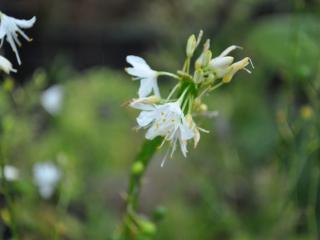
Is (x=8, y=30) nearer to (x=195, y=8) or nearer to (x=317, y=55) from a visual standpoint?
(x=317, y=55)

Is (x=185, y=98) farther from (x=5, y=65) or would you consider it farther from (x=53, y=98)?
(x=53, y=98)

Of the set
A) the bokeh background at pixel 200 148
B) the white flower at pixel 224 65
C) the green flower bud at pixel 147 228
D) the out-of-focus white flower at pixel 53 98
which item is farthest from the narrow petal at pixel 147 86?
Result: the out-of-focus white flower at pixel 53 98

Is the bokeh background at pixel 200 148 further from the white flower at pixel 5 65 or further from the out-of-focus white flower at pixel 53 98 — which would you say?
the white flower at pixel 5 65

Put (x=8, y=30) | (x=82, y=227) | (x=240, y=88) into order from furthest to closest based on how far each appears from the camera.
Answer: (x=240, y=88) → (x=82, y=227) → (x=8, y=30)

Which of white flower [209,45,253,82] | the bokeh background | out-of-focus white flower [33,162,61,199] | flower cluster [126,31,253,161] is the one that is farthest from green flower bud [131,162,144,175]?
out-of-focus white flower [33,162,61,199]

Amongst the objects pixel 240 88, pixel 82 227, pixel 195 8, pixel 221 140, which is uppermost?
pixel 195 8

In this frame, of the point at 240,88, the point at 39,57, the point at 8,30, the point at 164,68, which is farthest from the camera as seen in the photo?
the point at 39,57

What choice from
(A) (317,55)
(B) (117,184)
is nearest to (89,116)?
(B) (117,184)

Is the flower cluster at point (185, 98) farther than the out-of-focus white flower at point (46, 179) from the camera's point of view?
No
